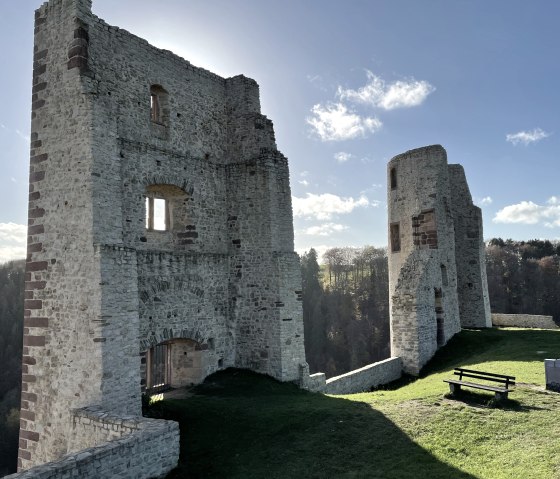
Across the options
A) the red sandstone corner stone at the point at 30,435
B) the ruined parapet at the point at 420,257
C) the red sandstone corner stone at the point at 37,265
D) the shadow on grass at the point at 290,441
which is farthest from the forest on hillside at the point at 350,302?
the shadow on grass at the point at 290,441

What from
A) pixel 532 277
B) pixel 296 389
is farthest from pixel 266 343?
pixel 532 277

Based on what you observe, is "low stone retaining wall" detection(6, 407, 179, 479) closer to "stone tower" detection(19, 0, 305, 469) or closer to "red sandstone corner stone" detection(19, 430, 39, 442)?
"stone tower" detection(19, 0, 305, 469)

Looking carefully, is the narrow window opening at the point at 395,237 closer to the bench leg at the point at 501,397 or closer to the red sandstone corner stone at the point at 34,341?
the bench leg at the point at 501,397

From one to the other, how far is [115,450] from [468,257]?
18.4 meters

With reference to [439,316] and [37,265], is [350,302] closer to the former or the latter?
[439,316]

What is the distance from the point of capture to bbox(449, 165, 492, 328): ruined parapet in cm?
2005

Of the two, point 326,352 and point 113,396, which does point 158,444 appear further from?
point 326,352

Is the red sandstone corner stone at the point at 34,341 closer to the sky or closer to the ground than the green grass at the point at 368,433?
closer to the sky

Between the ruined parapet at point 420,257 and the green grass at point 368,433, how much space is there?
4.51 m

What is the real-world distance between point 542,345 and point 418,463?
10.1 m

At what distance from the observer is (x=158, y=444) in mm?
6477

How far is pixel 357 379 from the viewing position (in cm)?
1348

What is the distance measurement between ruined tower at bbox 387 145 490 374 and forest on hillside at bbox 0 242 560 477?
953 inches

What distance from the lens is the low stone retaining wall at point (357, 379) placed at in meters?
12.3
